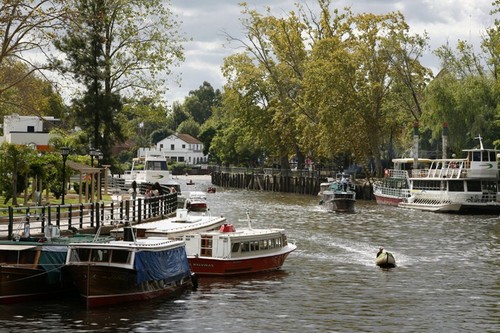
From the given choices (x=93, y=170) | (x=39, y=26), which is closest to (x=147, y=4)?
(x=93, y=170)

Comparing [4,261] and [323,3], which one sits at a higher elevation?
[323,3]

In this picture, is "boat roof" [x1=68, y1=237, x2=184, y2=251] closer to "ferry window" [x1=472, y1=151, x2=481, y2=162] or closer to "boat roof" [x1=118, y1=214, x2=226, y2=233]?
"boat roof" [x1=118, y1=214, x2=226, y2=233]

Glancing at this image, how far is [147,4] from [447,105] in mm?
36063

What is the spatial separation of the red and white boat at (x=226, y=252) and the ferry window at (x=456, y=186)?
4839 centimetres

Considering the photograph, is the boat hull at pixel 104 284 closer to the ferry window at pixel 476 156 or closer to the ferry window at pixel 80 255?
A: the ferry window at pixel 80 255

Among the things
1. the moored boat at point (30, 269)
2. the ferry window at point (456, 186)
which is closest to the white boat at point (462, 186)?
the ferry window at point (456, 186)

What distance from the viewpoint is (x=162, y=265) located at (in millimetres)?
36719

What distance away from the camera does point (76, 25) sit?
4494cm

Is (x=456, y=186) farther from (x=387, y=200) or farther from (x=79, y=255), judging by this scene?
(x=79, y=255)

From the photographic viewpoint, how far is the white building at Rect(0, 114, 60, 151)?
9706 cm

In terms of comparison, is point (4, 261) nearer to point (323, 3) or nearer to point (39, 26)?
point (39, 26)

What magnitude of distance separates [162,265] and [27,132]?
67465 mm

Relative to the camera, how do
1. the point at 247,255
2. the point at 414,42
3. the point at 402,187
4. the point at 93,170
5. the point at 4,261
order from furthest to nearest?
the point at 414,42, the point at 402,187, the point at 93,170, the point at 247,255, the point at 4,261

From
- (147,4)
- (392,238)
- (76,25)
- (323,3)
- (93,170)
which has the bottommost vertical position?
(392,238)
